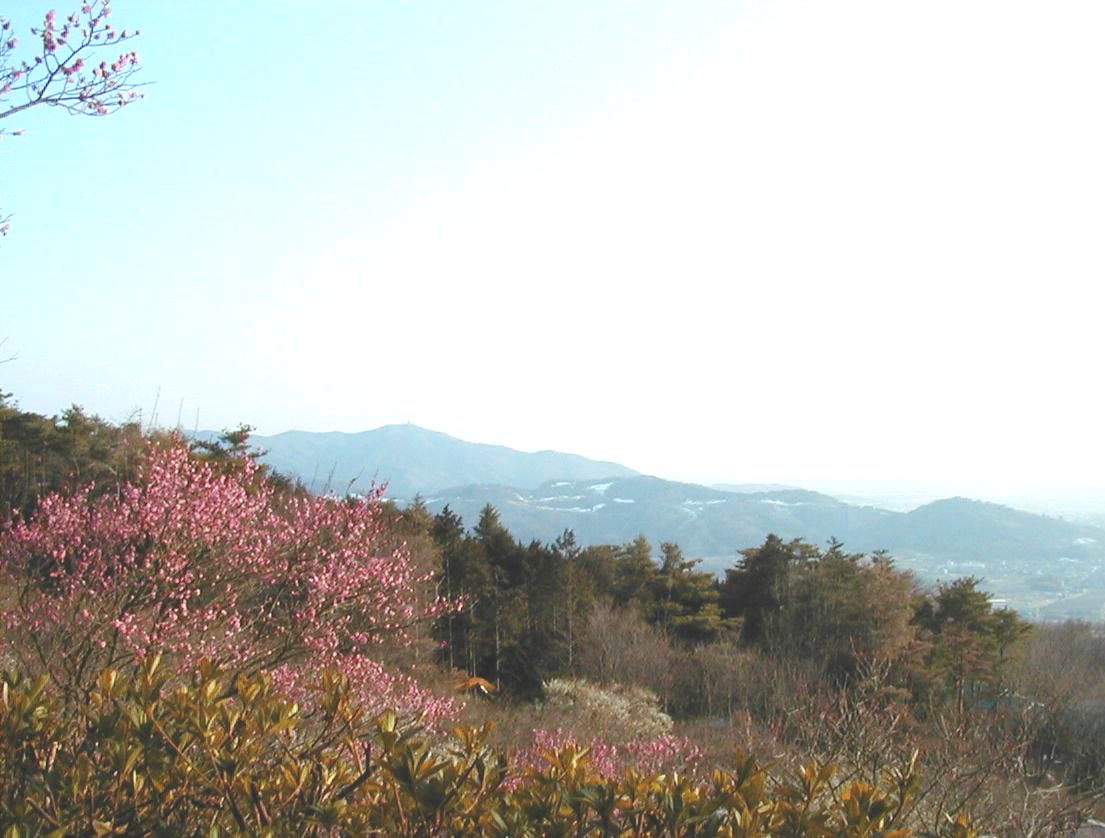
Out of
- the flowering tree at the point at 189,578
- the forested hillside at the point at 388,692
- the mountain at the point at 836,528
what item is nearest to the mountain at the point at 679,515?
the mountain at the point at 836,528

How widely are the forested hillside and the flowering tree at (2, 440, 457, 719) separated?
35 millimetres

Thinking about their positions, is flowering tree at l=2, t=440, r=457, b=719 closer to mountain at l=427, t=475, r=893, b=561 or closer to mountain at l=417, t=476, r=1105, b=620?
mountain at l=417, t=476, r=1105, b=620

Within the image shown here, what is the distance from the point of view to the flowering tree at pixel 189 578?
5918mm

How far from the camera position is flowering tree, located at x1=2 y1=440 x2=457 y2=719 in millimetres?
5918

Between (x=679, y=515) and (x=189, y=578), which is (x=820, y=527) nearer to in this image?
(x=679, y=515)


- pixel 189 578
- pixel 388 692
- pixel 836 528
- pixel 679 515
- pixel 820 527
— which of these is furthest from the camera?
pixel 679 515

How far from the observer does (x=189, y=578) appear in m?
6.42

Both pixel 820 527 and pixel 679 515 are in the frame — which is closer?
pixel 820 527

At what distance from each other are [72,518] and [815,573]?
21.9 m

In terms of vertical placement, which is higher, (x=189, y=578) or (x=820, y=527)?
(x=189, y=578)

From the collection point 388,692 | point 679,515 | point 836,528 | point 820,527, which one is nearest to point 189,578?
point 388,692

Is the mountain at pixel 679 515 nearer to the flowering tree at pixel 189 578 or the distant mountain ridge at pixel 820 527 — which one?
the distant mountain ridge at pixel 820 527

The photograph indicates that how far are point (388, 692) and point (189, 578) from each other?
184 inches

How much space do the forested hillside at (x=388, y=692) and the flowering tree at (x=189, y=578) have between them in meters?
0.03
